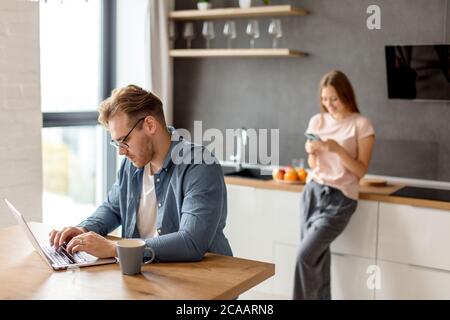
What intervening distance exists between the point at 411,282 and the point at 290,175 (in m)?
0.96

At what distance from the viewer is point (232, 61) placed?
432 centimetres

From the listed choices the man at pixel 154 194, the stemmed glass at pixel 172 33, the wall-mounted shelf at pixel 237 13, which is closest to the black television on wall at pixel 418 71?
the wall-mounted shelf at pixel 237 13

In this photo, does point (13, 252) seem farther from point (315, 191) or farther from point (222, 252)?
point (315, 191)

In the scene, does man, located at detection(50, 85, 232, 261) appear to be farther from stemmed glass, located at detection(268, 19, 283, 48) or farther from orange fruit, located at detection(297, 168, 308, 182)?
stemmed glass, located at detection(268, 19, 283, 48)

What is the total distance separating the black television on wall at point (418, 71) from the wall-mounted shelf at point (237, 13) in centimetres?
68

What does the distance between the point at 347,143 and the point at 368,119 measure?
0.41 meters

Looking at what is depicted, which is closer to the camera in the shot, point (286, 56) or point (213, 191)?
point (213, 191)

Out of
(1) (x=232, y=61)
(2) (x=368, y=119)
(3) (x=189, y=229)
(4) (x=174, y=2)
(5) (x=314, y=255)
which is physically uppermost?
(4) (x=174, y=2)

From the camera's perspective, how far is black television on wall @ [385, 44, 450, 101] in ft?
11.1

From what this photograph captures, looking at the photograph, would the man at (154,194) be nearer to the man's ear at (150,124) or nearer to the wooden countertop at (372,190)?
the man's ear at (150,124)

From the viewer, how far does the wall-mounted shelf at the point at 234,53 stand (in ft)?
12.6

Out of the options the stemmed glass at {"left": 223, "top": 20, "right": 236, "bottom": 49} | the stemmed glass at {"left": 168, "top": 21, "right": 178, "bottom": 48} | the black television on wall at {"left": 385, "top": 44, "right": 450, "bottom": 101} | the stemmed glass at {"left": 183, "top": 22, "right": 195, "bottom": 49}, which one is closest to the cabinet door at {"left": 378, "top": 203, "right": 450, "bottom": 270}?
the black television on wall at {"left": 385, "top": 44, "right": 450, "bottom": 101}

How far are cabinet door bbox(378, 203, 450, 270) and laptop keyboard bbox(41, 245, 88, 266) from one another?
1.98 metres
